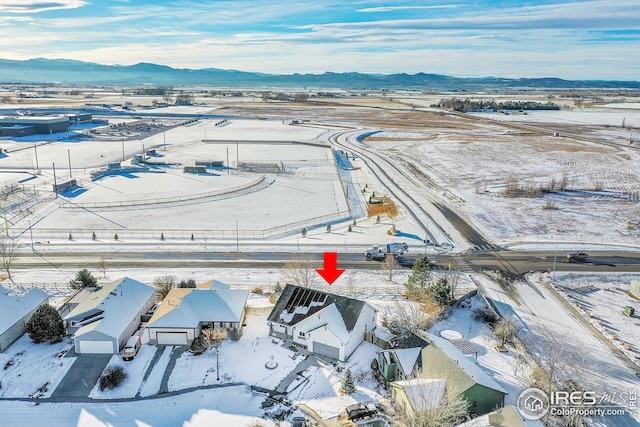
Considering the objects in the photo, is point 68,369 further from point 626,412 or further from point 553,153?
point 553,153

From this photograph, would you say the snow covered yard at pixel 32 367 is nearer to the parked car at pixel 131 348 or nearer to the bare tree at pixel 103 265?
the parked car at pixel 131 348

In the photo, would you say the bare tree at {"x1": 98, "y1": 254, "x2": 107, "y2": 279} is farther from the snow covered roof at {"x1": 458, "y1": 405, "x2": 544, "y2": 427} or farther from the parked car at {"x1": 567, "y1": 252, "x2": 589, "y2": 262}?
the parked car at {"x1": 567, "y1": 252, "x2": 589, "y2": 262}

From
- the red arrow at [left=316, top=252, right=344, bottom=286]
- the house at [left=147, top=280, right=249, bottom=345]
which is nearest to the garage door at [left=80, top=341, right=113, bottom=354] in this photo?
the house at [left=147, top=280, right=249, bottom=345]

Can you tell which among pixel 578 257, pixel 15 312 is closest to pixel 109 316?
pixel 15 312

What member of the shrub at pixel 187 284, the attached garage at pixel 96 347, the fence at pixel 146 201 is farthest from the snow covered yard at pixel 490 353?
the fence at pixel 146 201

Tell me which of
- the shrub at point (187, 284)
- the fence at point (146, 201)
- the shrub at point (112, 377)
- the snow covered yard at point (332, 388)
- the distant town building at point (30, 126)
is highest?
the distant town building at point (30, 126)

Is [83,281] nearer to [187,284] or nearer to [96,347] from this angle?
[187,284]
